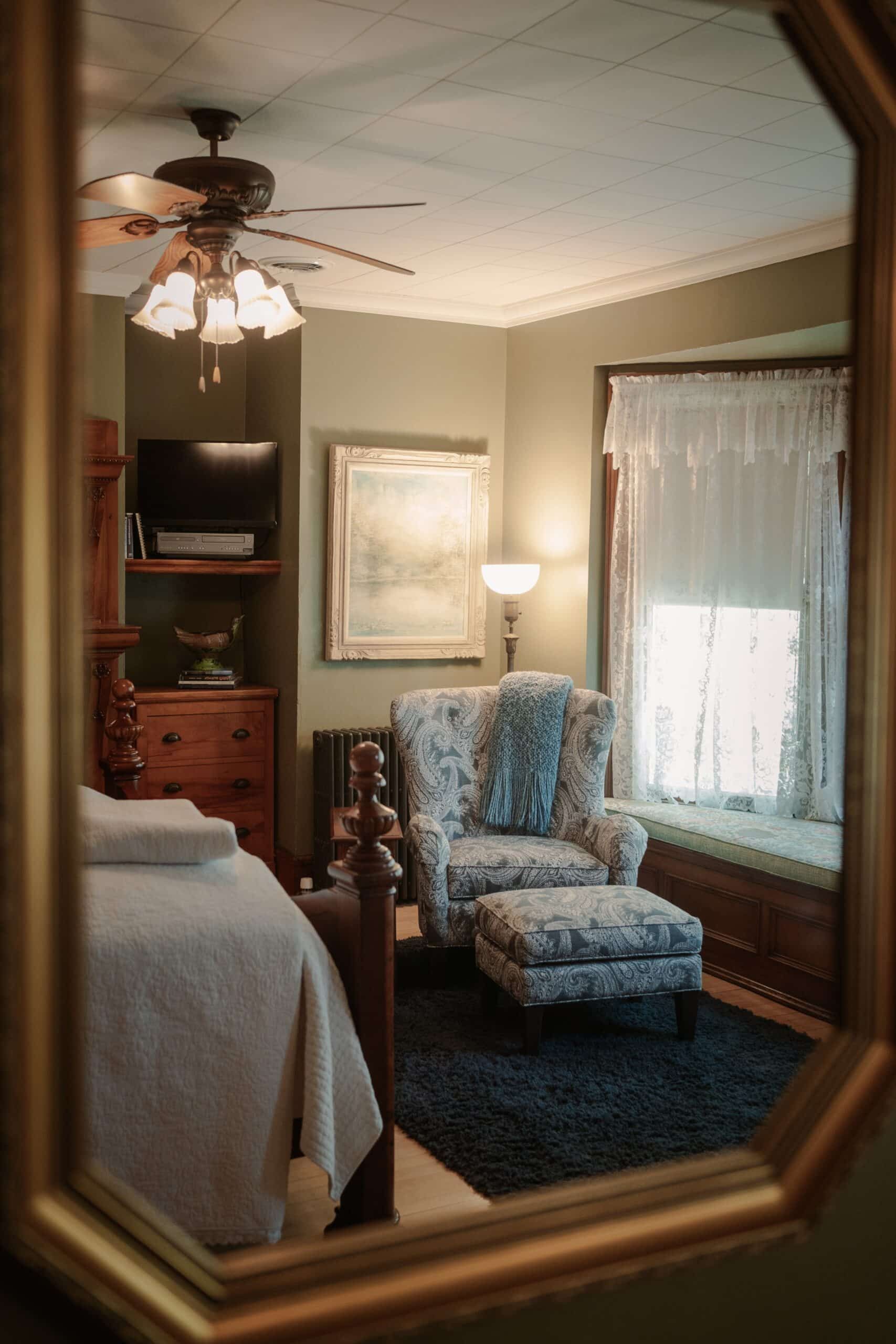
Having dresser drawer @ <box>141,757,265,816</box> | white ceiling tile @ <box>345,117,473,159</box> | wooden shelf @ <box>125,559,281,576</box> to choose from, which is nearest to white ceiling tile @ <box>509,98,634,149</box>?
white ceiling tile @ <box>345,117,473,159</box>

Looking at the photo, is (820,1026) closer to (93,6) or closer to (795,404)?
(93,6)

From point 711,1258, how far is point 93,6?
182cm

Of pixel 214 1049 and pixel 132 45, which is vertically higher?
pixel 132 45

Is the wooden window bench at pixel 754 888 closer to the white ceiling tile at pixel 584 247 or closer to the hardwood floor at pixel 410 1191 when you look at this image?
the hardwood floor at pixel 410 1191

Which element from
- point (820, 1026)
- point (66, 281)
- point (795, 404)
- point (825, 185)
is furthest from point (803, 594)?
point (66, 281)

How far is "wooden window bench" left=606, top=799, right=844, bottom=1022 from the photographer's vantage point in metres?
2.35

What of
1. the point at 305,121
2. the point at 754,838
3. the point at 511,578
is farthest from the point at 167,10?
the point at 511,578

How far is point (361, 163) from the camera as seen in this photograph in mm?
2486

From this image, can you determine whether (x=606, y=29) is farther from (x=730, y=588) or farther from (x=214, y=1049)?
(x=730, y=588)

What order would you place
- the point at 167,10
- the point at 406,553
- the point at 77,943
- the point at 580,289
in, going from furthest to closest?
the point at 406,553, the point at 580,289, the point at 167,10, the point at 77,943

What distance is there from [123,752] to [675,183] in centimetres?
170

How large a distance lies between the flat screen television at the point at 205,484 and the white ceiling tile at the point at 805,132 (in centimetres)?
217

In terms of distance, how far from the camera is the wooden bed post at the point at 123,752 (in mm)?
2232

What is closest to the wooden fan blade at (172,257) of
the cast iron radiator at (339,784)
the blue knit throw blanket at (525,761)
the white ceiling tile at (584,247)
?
the white ceiling tile at (584,247)
